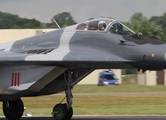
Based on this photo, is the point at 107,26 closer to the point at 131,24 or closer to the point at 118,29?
the point at 118,29

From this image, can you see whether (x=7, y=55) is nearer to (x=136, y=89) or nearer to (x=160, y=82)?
(x=136, y=89)

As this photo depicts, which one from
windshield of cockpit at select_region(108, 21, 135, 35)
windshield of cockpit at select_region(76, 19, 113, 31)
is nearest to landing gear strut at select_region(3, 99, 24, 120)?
windshield of cockpit at select_region(76, 19, 113, 31)

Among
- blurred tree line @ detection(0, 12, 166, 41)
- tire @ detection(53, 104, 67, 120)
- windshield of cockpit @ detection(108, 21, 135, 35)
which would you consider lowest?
blurred tree line @ detection(0, 12, 166, 41)

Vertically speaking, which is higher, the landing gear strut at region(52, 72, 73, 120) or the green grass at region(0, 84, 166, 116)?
the landing gear strut at region(52, 72, 73, 120)

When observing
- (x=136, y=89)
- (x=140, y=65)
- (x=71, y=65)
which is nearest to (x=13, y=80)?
(x=71, y=65)

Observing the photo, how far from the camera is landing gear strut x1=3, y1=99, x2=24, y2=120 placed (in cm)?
1883

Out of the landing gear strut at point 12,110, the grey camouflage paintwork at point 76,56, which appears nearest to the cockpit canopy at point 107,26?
the grey camouflage paintwork at point 76,56

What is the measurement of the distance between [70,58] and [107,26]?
1.65 meters

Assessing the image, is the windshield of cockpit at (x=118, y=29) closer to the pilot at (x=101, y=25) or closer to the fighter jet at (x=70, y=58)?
the fighter jet at (x=70, y=58)

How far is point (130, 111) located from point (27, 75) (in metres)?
6.31

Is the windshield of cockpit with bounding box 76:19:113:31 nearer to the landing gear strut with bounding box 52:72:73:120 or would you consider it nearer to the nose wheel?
the landing gear strut with bounding box 52:72:73:120

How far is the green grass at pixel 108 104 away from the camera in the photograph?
853 inches

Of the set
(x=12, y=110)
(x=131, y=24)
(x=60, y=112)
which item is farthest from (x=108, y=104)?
(x=131, y=24)

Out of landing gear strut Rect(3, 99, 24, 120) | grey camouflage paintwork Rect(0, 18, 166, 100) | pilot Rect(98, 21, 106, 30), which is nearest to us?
grey camouflage paintwork Rect(0, 18, 166, 100)
